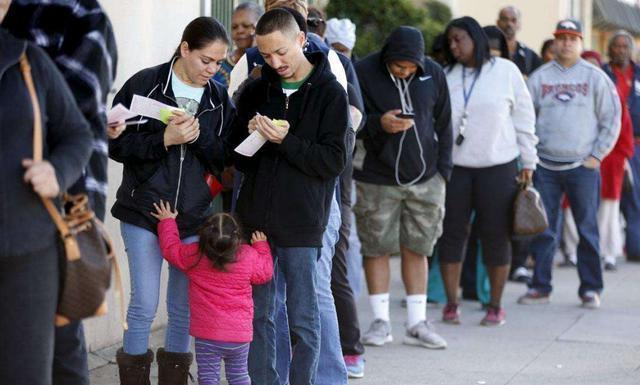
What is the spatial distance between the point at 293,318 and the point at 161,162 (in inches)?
35.4

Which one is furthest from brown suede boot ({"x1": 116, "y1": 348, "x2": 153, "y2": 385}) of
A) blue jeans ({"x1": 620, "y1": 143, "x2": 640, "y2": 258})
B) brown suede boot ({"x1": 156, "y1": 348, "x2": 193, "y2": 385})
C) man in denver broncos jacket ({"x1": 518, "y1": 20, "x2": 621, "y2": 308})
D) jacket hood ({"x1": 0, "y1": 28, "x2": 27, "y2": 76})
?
blue jeans ({"x1": 620, "y1": 143, "x2": 640, "y2": 258})

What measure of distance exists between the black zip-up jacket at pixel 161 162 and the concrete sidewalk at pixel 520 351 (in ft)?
4.06

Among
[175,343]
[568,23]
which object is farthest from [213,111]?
[568,23]

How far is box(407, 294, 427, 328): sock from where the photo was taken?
7781 mm

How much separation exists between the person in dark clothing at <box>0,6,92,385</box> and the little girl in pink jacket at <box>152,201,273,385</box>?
1606 mm

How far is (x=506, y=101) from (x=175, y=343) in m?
3.36

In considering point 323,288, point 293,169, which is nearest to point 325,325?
point 323,288

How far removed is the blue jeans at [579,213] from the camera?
9500 millimetres

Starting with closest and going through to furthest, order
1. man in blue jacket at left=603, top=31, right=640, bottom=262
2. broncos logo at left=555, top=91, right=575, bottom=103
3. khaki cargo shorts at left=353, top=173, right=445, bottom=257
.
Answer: khaki cargo shorts at left=353, top=173, right=445, bottom=257 → broncos logo at left=555, top=91, right=575, bottom=103 → man in blue jacket at left=603, top=31, right=640, bottom=262

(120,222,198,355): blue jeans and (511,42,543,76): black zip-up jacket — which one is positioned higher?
(511,42,543,76): black zip-up jacket

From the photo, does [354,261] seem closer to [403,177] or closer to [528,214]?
[403,177]

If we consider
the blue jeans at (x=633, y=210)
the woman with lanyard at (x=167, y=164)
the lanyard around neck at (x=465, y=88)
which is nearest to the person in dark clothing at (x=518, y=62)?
the blue jeans at (x=633, y=210)

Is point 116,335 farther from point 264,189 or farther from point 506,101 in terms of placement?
point 506,101

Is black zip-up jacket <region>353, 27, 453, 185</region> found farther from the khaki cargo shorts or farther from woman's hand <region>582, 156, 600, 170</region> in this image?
woman's hand <region>582, 156, 600, 170</region>
